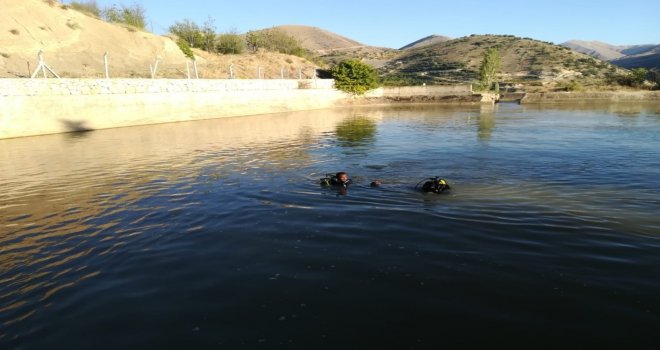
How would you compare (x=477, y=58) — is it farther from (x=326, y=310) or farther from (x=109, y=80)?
(x=326, y=310)

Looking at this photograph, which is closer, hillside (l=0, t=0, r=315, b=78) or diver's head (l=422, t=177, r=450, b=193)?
diver's head (l=422, t=177, r=450, b=193)

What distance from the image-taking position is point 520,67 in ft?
373

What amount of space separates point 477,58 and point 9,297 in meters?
135

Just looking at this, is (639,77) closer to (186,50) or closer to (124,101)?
(186,50)

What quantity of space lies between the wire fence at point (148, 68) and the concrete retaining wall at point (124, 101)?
191 centimetres

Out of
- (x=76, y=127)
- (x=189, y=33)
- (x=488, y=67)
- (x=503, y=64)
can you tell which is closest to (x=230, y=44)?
(x=189, y=33)

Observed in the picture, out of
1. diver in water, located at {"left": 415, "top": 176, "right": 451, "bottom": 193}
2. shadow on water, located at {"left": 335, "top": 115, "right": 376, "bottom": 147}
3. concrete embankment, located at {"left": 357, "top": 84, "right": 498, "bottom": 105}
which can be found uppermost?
concrete embankment, located at {"left": 357, "top": 84, "right": 498, "bottom": 105}

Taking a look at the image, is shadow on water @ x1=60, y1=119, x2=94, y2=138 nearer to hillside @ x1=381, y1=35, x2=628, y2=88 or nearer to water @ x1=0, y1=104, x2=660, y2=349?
water @ x1=0, y1=104, x2=660, y2=349

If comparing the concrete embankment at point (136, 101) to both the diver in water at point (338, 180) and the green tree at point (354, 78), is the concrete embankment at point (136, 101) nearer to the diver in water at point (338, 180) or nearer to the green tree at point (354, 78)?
the green tree at point (354, 78)

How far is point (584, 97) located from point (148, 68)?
69.4 metres

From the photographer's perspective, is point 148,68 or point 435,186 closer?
point 435,186

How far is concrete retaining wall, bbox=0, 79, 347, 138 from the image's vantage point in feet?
102

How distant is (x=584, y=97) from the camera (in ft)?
214

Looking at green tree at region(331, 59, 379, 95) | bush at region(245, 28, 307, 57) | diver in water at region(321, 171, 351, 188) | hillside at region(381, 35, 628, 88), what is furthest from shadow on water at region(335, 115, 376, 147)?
bush at region(245, 28, 307, 57)
